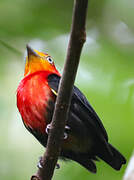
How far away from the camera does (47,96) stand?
12.4 feet

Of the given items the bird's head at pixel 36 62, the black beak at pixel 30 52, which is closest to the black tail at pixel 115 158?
the bird's head at pixel 36 62

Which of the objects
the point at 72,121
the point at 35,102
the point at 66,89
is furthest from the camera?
the point at 35,102

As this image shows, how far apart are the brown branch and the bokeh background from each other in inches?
38.7

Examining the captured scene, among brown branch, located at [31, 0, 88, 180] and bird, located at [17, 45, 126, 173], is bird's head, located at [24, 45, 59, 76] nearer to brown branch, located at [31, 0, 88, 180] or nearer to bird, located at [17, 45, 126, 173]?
bird, located at [17, 45, 126, 173]

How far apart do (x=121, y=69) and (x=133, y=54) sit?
17 cm

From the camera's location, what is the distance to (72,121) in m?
3.71

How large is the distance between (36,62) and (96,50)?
2.11 feet

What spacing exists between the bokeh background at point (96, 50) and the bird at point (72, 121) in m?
0.22

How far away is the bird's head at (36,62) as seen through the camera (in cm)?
440

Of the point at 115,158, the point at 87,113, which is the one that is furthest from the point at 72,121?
the point at 115,158

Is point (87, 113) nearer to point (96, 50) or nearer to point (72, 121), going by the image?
point (72, 121)

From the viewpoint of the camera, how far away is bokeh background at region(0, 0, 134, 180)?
13.1ft

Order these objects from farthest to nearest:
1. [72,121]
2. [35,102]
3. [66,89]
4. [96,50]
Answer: [96,50] < [35,102] < [72,121] < [66,89]

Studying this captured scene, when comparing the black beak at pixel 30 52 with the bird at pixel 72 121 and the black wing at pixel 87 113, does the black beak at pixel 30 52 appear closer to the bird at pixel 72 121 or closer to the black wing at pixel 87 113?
the bird at pixel 72 121
